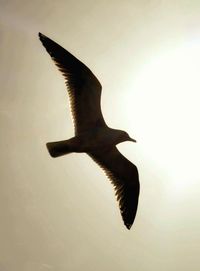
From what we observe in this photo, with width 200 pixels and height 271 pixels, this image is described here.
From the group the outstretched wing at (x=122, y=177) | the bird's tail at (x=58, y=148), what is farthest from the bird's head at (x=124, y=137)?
the bird's tail at (x=58, y=148)

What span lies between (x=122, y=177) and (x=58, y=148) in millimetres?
1466

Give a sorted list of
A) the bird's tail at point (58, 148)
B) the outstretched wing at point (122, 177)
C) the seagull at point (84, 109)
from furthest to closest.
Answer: the outstretched wing at point (122, 177), the seagull at point (84, 109), the bird's tail at point (58, 148)

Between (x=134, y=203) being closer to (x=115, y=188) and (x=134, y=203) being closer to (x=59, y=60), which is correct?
(x=115, y=188)

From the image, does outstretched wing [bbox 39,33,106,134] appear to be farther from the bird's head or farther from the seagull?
the bird's head

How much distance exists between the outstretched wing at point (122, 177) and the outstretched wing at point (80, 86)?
0.67 metres

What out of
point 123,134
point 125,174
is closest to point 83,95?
point 123,134

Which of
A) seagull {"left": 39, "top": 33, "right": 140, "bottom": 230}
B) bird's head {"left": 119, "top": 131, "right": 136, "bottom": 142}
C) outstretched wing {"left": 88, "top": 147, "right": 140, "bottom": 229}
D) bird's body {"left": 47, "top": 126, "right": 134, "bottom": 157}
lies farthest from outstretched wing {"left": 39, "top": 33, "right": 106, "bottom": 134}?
outstretched wing {"left": 88, "top": 147, "right": 140, "bottom": 229}

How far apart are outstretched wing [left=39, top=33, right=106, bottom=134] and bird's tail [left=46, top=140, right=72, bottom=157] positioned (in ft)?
1.26

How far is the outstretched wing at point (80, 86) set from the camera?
26.6 feet

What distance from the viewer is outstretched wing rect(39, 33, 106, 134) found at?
8102 mm

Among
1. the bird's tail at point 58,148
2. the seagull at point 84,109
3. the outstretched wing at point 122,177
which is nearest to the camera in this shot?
the bird's tail at point 58,148

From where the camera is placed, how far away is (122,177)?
28.4ft

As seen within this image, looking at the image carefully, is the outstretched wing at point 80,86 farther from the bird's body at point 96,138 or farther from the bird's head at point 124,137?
the bird's head at point 124,137

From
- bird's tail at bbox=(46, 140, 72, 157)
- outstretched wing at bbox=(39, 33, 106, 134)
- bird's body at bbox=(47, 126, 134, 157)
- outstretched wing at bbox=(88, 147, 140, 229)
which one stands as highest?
outstretched wing at bbox=(39, 33, 106, 134)
